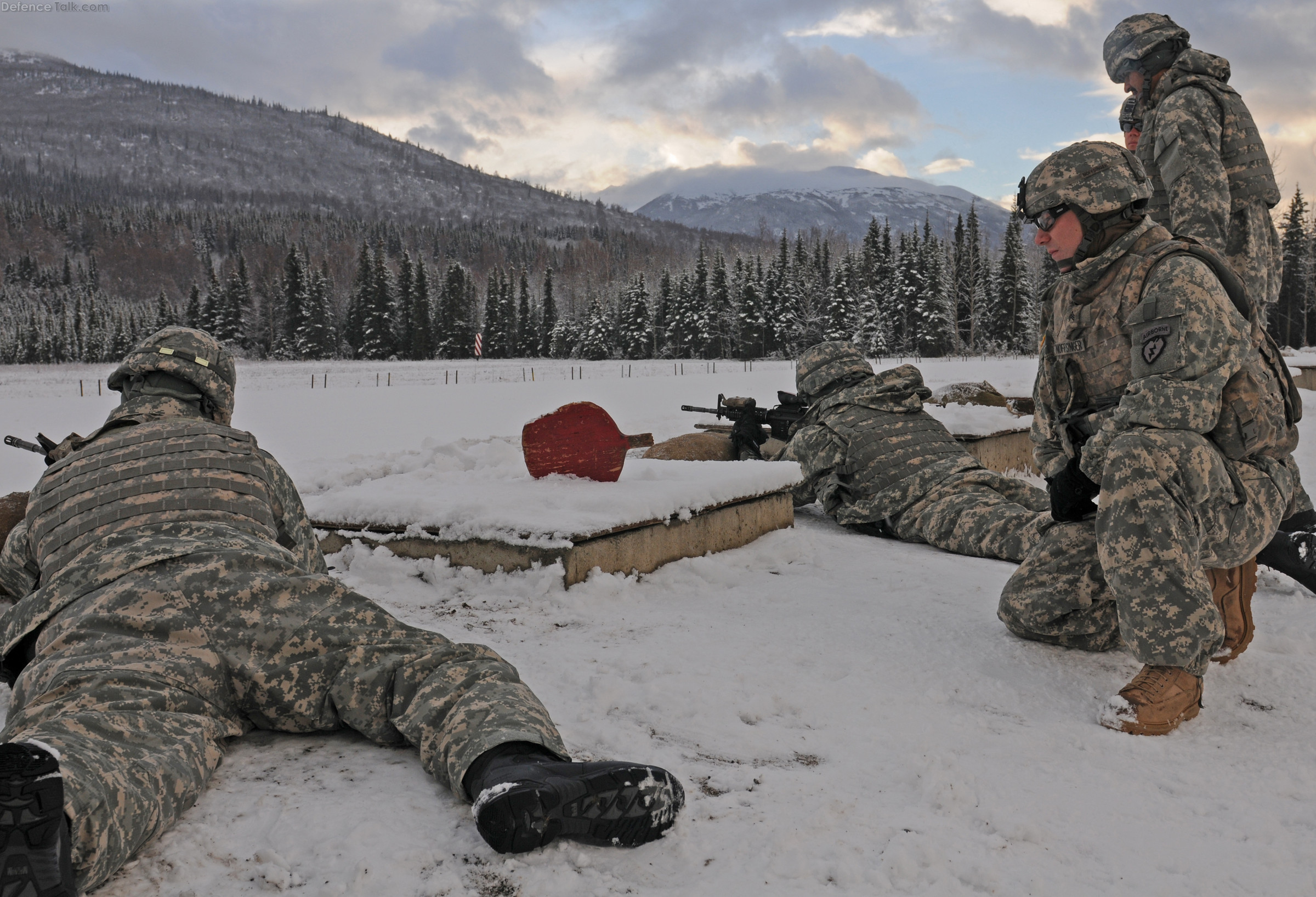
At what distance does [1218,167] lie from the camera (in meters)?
4.04

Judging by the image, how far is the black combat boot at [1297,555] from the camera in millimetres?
3744

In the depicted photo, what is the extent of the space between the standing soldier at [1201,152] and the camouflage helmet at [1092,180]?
1.29 metres

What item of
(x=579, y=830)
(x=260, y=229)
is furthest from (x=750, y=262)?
(x=260, y=229)

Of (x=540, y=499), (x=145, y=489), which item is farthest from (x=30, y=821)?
(x=540, y=499)

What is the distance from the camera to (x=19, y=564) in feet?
7.94

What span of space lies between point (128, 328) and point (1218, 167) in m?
81.2

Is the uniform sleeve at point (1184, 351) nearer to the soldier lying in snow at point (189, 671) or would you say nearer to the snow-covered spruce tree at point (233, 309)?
the soldier lying in snow at point (189, 671)

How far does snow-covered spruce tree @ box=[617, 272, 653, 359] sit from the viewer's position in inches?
2350

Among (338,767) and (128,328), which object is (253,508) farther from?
(128,328)

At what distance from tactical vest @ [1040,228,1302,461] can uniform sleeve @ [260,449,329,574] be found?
2.64 metres

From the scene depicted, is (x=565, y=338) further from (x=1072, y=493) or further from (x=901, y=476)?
(x=1072, y=493)

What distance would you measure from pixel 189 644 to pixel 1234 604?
10.7 feet

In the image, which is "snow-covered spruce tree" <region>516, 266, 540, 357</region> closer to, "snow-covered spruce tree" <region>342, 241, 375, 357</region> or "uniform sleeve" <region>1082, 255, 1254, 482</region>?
"snow-covered spruce tree" <region>342, 241, 375, 357</region>

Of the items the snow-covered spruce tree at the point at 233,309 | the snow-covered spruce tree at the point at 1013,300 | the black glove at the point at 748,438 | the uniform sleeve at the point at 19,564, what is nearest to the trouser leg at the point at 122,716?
the uniform sleeve at the point at 19,564
